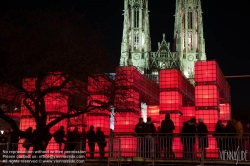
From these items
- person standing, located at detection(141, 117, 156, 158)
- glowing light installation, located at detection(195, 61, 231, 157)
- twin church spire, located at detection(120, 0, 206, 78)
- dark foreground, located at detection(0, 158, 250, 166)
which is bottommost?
dark foreground, located at detection(0, 158, 250, 166)

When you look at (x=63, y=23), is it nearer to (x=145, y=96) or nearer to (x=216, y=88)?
(x=216, y=88)

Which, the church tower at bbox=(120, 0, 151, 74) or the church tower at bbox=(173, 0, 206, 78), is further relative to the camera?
the church tower at bbox=(173, 0, 206, 78)

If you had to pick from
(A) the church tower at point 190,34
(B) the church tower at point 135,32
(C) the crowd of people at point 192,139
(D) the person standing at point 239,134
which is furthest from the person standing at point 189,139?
(A) the church tower at point 190,34

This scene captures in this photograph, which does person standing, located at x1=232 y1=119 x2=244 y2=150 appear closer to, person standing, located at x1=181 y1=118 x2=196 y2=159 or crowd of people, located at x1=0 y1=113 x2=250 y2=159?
crowd of people, located at x1=0 y1=113 x2=250 y2=159

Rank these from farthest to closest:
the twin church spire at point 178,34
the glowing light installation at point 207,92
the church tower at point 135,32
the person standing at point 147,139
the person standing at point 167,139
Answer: the twin church spire at point 178,34
the church tower at point 135,32
the glowing light installation at point 207,92
the person standing at point 167,139
the person standing at point 147,139

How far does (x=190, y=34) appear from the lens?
71.5m

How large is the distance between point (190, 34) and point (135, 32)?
9.73m

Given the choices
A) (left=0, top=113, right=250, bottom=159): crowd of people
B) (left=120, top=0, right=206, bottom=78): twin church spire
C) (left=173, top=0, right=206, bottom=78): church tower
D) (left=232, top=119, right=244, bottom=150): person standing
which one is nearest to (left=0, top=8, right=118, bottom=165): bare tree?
(left=0, top=113, right=250, bottom=159): crowd of people

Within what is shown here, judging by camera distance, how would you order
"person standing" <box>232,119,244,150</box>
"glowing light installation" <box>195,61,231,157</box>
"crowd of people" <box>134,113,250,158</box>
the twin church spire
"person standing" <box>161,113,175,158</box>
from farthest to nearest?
the twin church spire, "glowing light installation" <box>195,61,231,157</box>, "person standing" <box>161,113,175,158</box>, "crowd of people" <box>134,113,250,158</box>, "person standing" <box>232,119,244,150</box>

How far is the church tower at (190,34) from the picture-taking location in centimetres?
7125

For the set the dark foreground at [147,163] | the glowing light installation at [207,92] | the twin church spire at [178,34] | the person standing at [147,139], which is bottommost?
the dark foreground at [147,163]

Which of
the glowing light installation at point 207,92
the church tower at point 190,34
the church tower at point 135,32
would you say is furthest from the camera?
→ the church tower at point 190,34

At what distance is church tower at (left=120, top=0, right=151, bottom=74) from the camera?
69688mm

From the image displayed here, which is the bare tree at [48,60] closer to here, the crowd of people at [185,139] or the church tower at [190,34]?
the crowd of people at [185,139]
